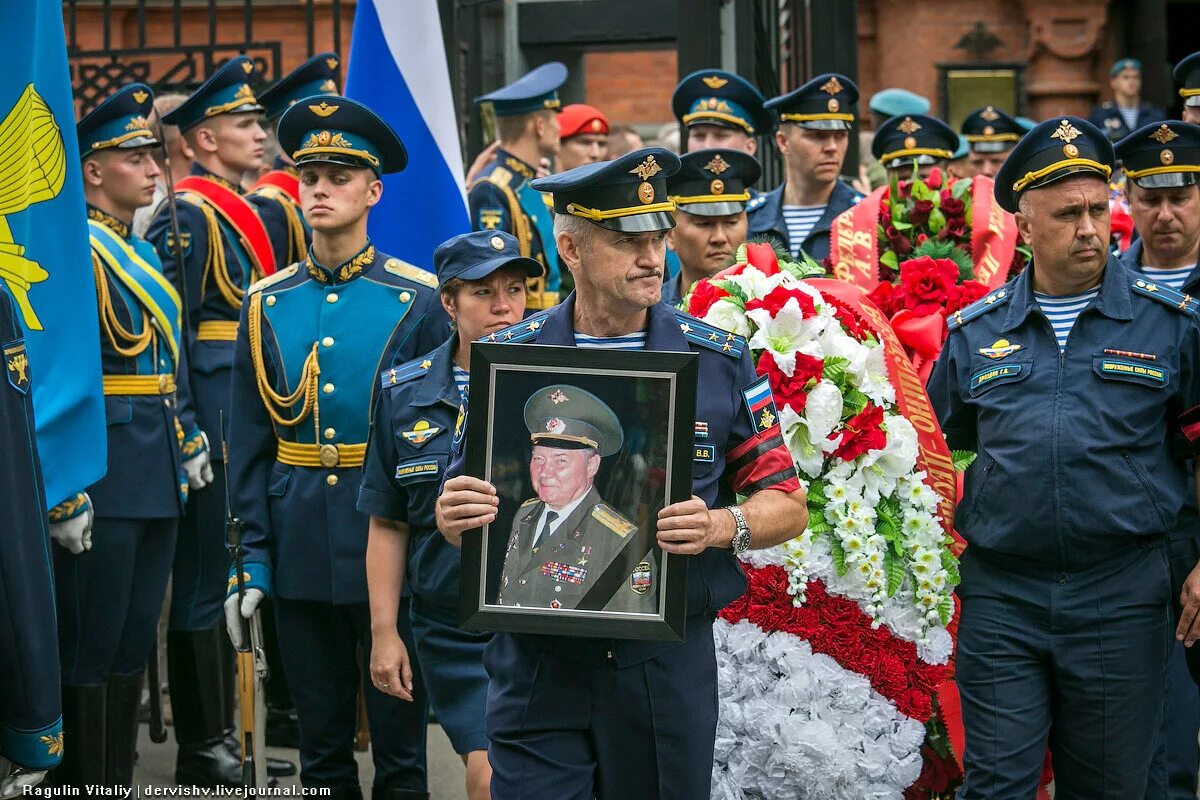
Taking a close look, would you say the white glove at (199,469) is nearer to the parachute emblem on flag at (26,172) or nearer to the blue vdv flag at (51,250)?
the blue vdv flag at (51,250)

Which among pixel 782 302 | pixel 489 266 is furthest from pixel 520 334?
pixel 782 302

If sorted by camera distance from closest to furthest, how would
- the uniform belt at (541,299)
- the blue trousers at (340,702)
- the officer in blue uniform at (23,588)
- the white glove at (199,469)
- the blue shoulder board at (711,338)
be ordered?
the officer in blue uniform at (23,588) → the blue shoulder board at (711,338) → the blue trousers at (340,702) → the white glove at (199,469) → the uniform belt at (541,299)

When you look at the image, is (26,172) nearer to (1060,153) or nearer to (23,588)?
(23,588)

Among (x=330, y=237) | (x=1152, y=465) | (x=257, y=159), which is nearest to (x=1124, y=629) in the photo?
(x=1152, y=465)

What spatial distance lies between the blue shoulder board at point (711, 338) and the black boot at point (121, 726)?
3038 millimetres

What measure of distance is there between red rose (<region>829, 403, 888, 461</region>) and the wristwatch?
1196 mm

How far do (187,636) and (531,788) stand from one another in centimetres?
321

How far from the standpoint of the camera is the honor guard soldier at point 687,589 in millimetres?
3818

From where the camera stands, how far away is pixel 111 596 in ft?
19.4

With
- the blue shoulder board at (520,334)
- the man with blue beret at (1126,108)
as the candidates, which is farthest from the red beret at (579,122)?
the man with blue beret at (1126,108)

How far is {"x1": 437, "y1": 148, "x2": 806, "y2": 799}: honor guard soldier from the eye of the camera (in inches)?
150

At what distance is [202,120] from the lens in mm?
7492

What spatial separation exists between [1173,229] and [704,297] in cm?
208

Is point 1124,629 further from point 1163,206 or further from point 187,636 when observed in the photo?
point 187,636
